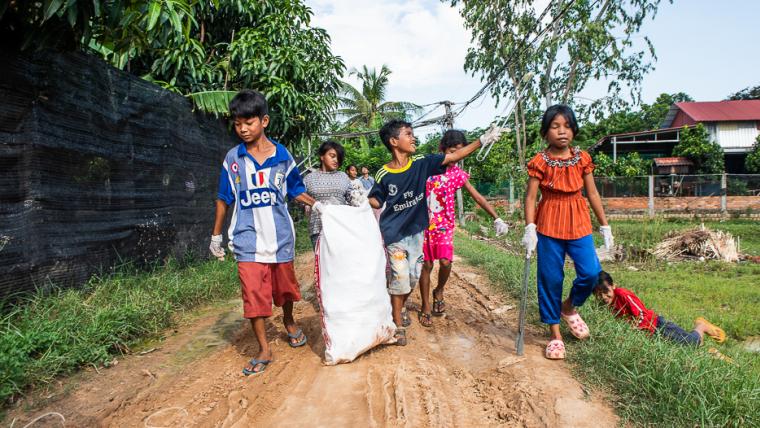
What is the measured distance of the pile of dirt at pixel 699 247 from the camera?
1004 cm

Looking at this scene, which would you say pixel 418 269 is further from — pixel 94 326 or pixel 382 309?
pixel 94 326

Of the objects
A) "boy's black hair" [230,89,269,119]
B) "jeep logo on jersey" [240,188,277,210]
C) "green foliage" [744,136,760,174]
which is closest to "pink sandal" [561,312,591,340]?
"jeep logo on jersey" [240,188,277,210]

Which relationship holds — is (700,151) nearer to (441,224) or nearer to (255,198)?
(441,224)

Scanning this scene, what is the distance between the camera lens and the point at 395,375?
306 cm

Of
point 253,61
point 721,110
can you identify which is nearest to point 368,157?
point 253,61

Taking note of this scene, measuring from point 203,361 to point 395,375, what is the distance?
1482 millimetres

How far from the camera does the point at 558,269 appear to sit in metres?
3.49

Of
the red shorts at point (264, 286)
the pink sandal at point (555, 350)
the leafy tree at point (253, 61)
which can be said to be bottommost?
the pink sandal at point (555, 350)

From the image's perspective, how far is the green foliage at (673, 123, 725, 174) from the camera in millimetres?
23297

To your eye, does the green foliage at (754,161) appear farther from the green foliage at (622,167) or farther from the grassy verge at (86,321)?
the grassy verge at (86,321)

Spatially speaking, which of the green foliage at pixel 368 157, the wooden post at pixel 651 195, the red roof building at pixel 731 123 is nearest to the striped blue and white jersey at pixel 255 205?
the green foliage at pixel 368 157

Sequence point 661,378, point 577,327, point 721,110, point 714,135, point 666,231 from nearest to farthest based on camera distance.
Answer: point 661,378 < point 577,327 < point 666,231 < point 714,135 < point 721,110

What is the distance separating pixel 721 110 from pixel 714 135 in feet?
7.17

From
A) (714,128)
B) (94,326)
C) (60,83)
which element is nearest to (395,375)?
(94,326)
